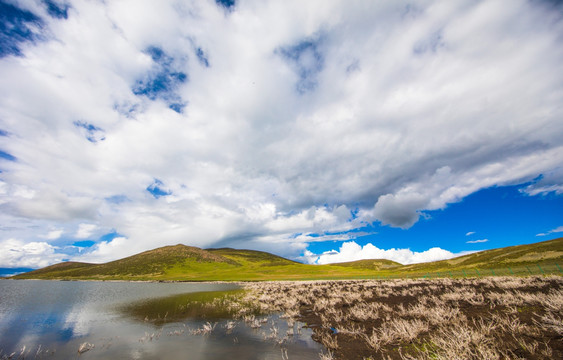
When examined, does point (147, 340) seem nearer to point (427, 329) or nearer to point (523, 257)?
point (427, 329)

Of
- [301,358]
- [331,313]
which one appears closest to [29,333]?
[301,358]

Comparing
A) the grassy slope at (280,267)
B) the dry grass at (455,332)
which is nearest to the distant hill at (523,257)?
the grassy slope at (280,267)

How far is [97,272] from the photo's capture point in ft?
483

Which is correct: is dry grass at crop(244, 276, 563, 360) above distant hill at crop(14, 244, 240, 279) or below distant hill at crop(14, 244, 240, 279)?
below

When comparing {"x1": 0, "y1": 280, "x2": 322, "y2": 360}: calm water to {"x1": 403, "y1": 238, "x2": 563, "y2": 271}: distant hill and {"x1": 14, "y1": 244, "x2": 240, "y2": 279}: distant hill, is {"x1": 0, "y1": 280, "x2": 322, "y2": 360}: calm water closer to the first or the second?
{"x1": 403, "y1": 238, "x2": 563, "y2": 271}: distant hill

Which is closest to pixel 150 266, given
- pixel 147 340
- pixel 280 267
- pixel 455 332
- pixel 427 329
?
pixel 280 267

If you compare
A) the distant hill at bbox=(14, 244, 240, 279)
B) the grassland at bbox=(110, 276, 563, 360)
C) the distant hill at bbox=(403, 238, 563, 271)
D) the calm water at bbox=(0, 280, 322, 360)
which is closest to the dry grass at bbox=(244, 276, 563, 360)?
the grassland at bbox=(110, 276, 563, 360)

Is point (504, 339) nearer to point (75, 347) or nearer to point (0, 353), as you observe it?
point (75, 347)

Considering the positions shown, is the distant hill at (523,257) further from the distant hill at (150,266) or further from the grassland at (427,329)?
the distant hill at (150,266)

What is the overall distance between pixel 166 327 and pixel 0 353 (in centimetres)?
736

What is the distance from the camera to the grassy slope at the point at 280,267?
52625mm

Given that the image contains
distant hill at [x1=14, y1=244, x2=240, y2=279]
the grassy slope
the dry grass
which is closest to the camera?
the dry grass

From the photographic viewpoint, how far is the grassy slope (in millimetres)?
52625

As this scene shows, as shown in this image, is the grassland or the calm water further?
the calm water
